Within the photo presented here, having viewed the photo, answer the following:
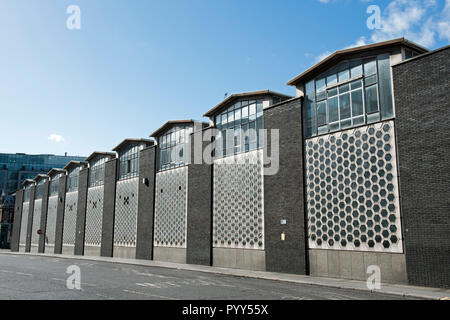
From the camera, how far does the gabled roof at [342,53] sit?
59.2 feet

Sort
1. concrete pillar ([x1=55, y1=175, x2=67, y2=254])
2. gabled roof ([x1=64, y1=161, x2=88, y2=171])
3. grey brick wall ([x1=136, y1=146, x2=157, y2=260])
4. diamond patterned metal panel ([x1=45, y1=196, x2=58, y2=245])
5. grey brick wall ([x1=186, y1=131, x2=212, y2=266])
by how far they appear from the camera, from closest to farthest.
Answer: grey brick wall ([x1=186, y1=131, x2=212, y2=266])
grey brick wall ([x1=136, y1=146, x2=157, y2=260])
gabled roof ([x1=64, y1=161, x2=88, y2=171])
concrete pillar ([x1=55, y1=175, x2=67, y2=254])
diamond patterned metal panel ([x1=45, y1=196, x2=58, y2=245])

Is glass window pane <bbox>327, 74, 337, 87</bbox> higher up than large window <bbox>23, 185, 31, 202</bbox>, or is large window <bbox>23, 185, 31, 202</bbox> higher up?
glass window pane <bbox>327, 74, 337, 87</bbox>

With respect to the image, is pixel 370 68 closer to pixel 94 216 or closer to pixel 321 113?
pixel 321 113

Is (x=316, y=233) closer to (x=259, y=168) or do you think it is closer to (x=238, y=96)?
(x=259, y=168)

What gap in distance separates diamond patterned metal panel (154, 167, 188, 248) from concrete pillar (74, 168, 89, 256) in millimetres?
15568

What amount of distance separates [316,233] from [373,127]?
20.4ft

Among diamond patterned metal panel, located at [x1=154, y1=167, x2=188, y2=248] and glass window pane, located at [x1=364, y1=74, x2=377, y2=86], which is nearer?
glass window pane, located at [x1=364, y1=74, x2=377, y2=86]

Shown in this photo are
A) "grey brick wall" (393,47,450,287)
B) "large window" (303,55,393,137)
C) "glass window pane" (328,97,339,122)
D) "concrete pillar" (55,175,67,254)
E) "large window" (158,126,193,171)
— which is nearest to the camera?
"grey brick wall" (393,47,450,287)

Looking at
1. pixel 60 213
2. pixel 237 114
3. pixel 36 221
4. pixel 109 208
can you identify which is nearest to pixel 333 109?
pixel 237 114

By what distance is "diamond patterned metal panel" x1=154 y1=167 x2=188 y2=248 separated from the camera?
31.2 m

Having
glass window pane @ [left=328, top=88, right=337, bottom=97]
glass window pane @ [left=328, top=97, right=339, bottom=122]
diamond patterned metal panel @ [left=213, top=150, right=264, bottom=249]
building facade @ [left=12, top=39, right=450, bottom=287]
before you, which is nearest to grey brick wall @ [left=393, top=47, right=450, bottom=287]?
building facade @ [left=12, top=39, right=450, bottom=287]

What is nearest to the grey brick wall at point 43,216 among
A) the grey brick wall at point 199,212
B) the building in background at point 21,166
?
the grey brick wall at point 199,212

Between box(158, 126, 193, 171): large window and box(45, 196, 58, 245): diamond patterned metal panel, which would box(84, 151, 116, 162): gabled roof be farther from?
box(45, 196, 58, 245): diamond patterned metal panel
